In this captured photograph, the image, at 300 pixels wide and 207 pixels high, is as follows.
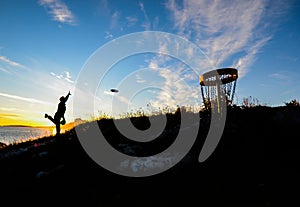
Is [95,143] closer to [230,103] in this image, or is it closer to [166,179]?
[166,179]

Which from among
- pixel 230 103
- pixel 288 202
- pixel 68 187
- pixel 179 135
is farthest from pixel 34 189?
pixel 230 103

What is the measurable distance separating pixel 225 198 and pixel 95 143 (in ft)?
17.8

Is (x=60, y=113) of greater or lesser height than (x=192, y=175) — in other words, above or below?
above

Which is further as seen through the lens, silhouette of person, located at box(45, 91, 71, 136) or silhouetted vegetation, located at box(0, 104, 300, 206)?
silhouette of person, located at box(45, 91, 71, 136)

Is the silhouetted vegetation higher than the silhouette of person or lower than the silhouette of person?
lower

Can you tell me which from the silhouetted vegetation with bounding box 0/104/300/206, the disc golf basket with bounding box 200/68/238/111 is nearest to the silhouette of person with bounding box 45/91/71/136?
the silhouetted vegetation with bounding box 0/104/300/206

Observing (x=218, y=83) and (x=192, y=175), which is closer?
(x=192, y=175)

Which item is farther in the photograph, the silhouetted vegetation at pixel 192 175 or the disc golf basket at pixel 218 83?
the disc golf basket at pixel 218 83

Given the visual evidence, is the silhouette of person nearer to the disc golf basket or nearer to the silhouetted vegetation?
the silhouetted vegetation

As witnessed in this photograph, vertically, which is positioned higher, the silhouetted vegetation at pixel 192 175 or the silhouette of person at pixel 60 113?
the silhouette of person at pixel 60 113

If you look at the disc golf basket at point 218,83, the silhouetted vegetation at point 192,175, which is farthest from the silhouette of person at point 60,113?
the disc golf basket at point 218,83

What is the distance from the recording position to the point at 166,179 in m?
4.48

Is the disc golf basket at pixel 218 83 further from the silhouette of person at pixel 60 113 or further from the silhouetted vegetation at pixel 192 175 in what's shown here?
the silhouette of person at pixel 60 113

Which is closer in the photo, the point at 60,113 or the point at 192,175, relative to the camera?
the point at 192,175
